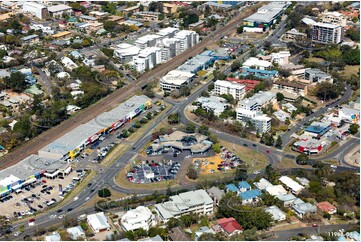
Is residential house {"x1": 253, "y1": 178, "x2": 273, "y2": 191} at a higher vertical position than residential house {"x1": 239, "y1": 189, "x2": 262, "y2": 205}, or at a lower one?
lower

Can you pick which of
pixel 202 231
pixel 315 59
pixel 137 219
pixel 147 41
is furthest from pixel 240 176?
pixel 147 41

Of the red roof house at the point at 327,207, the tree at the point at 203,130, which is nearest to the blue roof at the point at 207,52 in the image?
the tree at the point at 203,130

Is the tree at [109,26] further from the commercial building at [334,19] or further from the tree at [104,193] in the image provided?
the tree at [104,193]

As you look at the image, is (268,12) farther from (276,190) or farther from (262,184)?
(276,190)

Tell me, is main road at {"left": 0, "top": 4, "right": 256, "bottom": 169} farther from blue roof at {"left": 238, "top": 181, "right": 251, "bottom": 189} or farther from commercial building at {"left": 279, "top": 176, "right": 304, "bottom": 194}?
commercial building at {"left": 279, "top": 176, "right": 304, "bottom": 194}

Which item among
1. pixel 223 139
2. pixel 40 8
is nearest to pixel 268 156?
pixel 223 139

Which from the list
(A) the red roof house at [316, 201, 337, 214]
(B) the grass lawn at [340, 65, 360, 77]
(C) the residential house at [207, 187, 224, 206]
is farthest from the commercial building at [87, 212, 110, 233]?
(B) the grass lawn at [340, 65, 360, 77]
